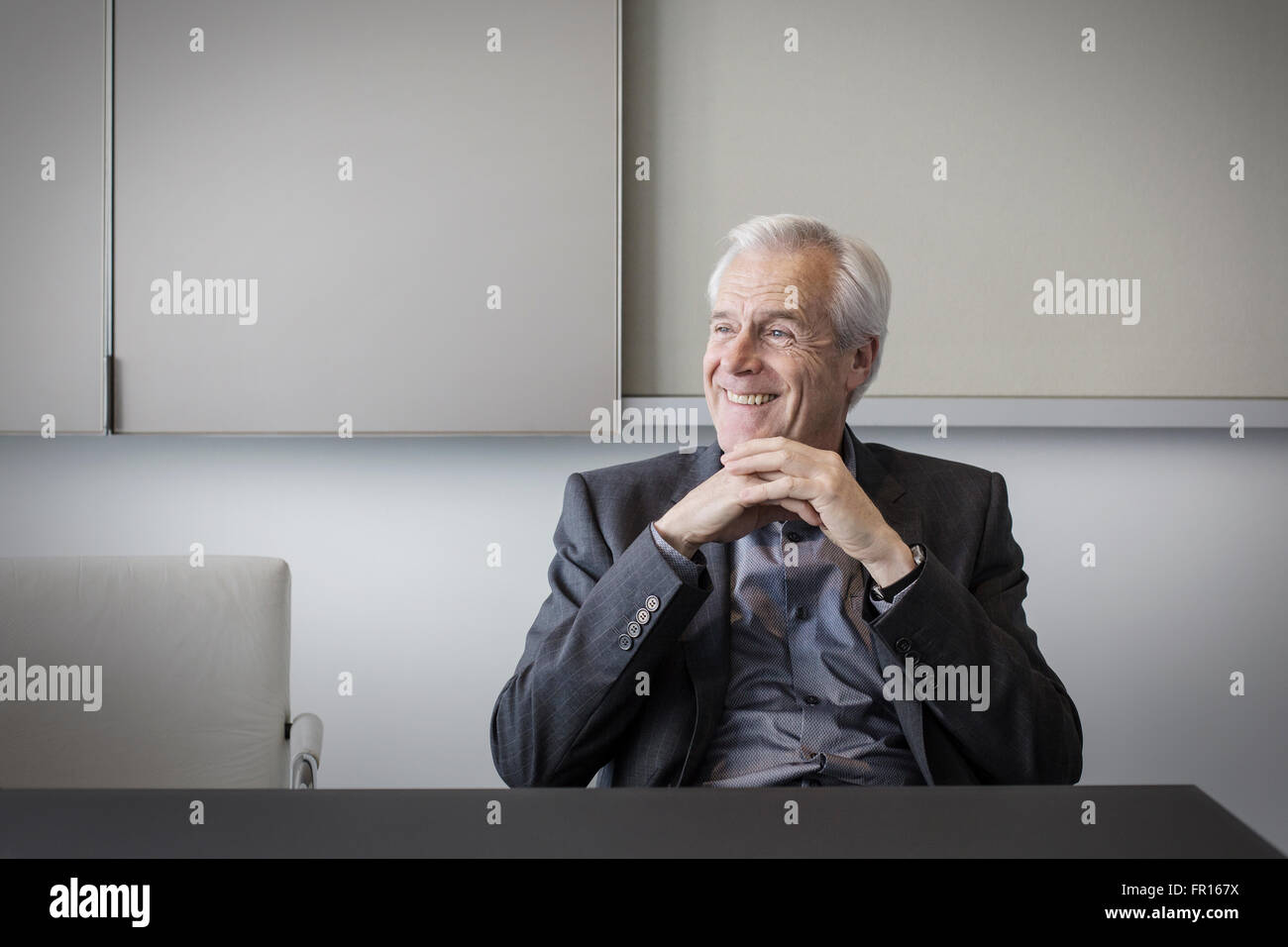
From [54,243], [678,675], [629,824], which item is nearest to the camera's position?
[629,824]

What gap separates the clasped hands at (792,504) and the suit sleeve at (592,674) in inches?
2.3

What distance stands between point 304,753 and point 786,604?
Answer: 30.9 inches

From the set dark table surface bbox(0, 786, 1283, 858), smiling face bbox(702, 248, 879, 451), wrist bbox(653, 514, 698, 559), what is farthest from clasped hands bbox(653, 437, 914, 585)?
dark table surface bbox(0, 786, 1283, 858)

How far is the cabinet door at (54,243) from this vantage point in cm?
258

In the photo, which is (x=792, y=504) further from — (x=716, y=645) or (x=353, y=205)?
(x=353, y=205)

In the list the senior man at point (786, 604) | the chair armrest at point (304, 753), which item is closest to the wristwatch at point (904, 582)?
the senior man at point (786, 604)

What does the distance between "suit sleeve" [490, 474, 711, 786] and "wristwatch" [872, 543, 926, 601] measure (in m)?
0.23

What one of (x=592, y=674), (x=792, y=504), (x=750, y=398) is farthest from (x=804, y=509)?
(x=592, y=674)

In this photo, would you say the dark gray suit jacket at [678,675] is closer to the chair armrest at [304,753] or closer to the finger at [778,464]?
the finger at [778,464]

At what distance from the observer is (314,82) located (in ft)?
8.55

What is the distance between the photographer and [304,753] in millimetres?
1685

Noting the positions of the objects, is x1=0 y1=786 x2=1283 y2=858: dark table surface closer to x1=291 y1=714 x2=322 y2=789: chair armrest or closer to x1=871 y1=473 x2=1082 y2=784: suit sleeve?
x1=871 y1=473 x2=1082 y2=784: suit sleeve

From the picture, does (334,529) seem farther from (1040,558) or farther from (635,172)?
(1040,558)
